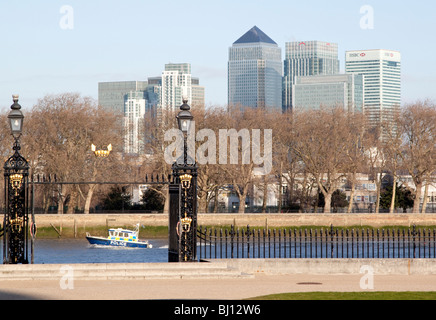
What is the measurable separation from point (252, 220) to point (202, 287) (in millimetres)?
59625

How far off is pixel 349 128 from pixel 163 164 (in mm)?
21320

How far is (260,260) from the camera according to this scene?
28.1 meters

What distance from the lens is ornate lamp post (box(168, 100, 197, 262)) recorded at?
93.4 ft

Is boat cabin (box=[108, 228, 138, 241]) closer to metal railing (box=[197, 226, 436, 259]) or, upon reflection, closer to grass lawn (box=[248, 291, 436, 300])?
metal railing (box=[197, 226, 436, 259])

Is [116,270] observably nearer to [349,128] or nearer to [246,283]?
[246,283]

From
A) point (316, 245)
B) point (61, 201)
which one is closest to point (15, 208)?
point (316, 245)

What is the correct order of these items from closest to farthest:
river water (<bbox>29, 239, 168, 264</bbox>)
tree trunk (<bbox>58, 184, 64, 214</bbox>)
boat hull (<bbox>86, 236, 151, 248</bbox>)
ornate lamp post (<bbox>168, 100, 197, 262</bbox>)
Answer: ornate lamp post (<bbox>168, 100, 197, 262</bbox>)
river water (<bbox>29, 239, 168, 264</bbox>)
boat hull (<bbox>86, 236, 151, 248</bbox>)
tree trunk (<bbox>58, 184, 64, 214</bbox>)

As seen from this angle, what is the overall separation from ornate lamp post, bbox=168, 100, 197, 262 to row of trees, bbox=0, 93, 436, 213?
2181 inches

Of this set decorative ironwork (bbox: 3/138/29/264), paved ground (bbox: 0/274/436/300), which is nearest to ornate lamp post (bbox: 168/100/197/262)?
Result: paved ground (bbox: 0/274/436/300)

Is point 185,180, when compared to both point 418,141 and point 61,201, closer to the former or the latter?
point 61,201

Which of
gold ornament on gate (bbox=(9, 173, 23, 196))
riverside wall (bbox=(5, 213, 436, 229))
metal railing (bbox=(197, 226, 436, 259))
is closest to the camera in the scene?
gold ornament on gate (bbox=(9, 173, 23, 196))

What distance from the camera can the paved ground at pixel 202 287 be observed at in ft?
72.7
